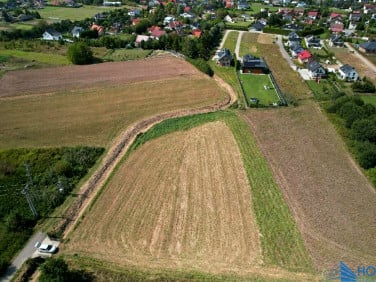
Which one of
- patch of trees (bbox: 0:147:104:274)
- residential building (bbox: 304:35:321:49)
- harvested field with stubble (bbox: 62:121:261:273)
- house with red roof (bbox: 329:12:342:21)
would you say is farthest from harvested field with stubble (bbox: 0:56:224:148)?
house with red roof (bbox: 329:12:342:21)

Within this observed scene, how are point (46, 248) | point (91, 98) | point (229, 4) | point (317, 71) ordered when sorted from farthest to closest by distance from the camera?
point (229, 4), point (317, 71), point (91, 98), point (46, 248)

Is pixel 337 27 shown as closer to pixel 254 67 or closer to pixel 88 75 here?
pixel 254 67

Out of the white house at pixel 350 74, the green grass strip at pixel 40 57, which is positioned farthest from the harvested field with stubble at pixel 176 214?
the green grass strip at pixel 40 57

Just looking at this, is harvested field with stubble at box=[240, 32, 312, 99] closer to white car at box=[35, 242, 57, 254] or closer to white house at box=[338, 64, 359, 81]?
white house at box=[338, 64, 359, 81]

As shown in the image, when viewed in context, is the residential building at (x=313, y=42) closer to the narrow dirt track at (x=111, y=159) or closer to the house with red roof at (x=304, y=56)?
the house with red roof at (x=304, y=56)

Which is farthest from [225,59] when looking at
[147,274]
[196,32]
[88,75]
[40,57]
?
[147,274]
